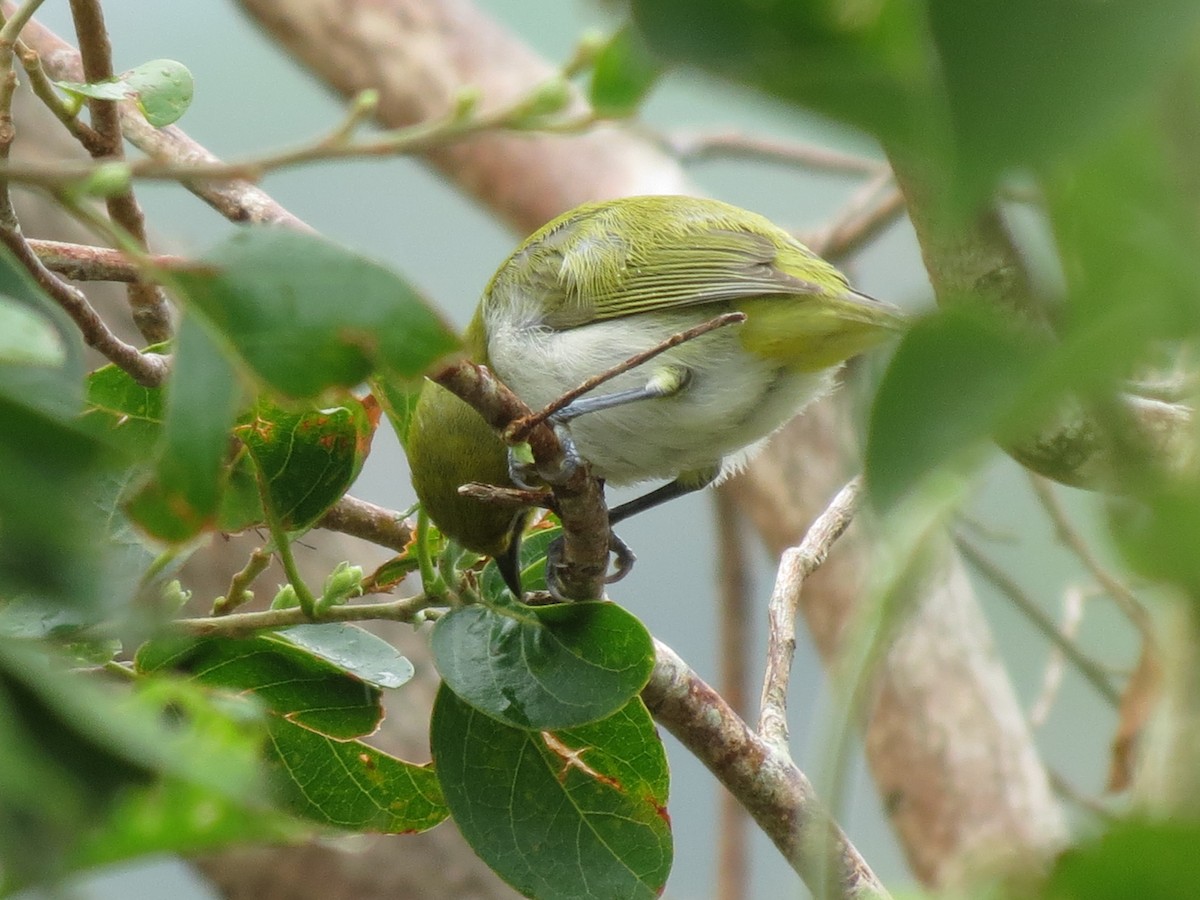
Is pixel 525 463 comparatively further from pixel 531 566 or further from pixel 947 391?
pixel 947 391

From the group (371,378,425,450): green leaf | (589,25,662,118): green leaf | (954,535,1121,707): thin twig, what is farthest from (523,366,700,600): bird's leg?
(589,25,662,118): green leaf

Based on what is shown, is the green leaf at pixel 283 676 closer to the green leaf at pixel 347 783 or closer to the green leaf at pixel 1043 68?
the green leaf at pixel 347 783

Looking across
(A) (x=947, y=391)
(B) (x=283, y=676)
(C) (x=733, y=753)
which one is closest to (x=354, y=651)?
(B) (x=283, y=676)

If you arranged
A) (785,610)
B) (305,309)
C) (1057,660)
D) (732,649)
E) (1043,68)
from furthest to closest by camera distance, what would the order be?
1. (732,649)
2. (1057,660)
3. (785,610)
4. (305,309)
5. (1043,68)

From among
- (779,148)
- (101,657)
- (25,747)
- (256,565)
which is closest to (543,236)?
(256,565)

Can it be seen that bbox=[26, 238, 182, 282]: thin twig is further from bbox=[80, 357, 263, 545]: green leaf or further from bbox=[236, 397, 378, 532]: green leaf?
bbox=[236, 397, 378, 532]: green leaf
